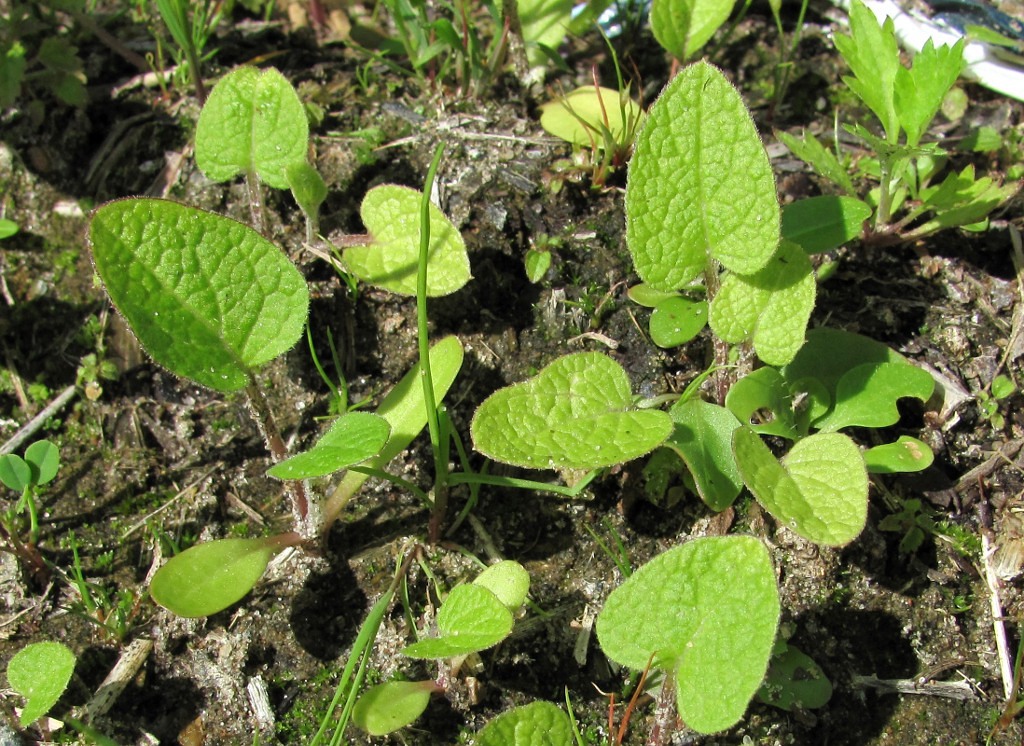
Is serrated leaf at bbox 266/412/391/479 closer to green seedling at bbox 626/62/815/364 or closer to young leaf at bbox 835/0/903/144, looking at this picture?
green seedling at bbox 626/62/815/364

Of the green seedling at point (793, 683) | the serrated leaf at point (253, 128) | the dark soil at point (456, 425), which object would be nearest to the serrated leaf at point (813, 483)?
the dark soil at point (456, 425)

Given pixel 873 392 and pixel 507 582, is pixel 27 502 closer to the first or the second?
pixel 507 582

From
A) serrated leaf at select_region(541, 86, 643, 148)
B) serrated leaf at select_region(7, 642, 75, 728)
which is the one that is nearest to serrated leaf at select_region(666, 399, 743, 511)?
serrated leaf at select_region(541, 86, 643, 148)

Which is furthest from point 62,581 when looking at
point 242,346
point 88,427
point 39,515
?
point 242,346

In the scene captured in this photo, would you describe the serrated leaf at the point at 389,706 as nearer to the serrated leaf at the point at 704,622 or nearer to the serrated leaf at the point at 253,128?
the serrated leaf at the point at 704,622

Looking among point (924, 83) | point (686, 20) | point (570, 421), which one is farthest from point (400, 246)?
point (924, 83)
